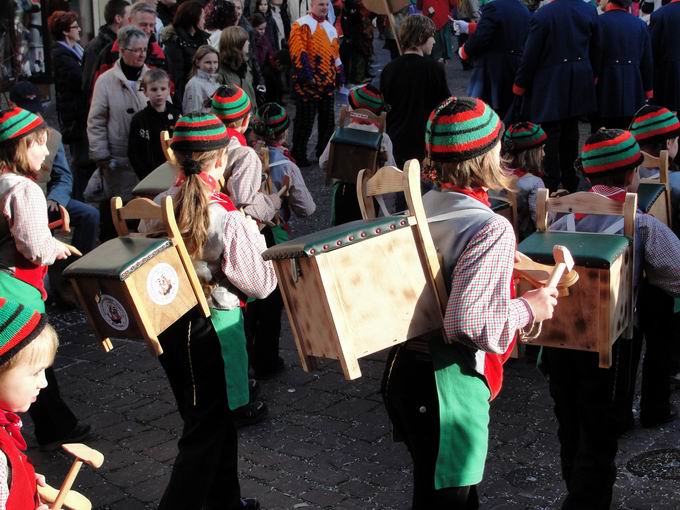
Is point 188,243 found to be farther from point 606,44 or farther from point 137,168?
point 606,44

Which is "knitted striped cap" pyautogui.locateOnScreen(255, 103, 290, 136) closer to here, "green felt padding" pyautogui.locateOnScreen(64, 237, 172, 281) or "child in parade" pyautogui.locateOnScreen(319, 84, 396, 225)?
"child in parade" pyautogui.locateOnScreen(319, 84, 396, 225)

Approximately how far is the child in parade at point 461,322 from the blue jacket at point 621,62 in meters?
6.24

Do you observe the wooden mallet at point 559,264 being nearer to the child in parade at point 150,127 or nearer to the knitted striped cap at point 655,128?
the knitted striped cap at point 655,128

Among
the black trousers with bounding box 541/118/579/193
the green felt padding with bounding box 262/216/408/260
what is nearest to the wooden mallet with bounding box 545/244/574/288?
the green felt padding with bounding box 262/216/408/260

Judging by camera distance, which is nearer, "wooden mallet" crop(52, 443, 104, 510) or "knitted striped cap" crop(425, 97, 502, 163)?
"wooden mallet" crop(52, 443, 104, 510)

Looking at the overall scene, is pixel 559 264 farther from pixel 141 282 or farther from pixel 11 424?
pixel 11 424

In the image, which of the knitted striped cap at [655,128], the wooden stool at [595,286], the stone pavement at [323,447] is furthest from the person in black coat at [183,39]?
the wooden stool at [595,286]

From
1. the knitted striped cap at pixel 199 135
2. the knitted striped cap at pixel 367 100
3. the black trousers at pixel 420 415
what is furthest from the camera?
the knitted striped cap at pixel 367 100

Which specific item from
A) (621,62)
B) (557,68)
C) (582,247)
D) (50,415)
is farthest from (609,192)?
(621,62)

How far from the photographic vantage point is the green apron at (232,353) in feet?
15.1

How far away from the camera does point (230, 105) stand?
6277 mm

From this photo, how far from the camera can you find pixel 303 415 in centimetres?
618

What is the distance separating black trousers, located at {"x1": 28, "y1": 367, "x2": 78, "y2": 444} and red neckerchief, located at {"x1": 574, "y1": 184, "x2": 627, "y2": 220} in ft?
9.91

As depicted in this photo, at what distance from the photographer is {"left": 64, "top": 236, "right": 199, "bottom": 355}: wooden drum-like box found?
13.7ft
